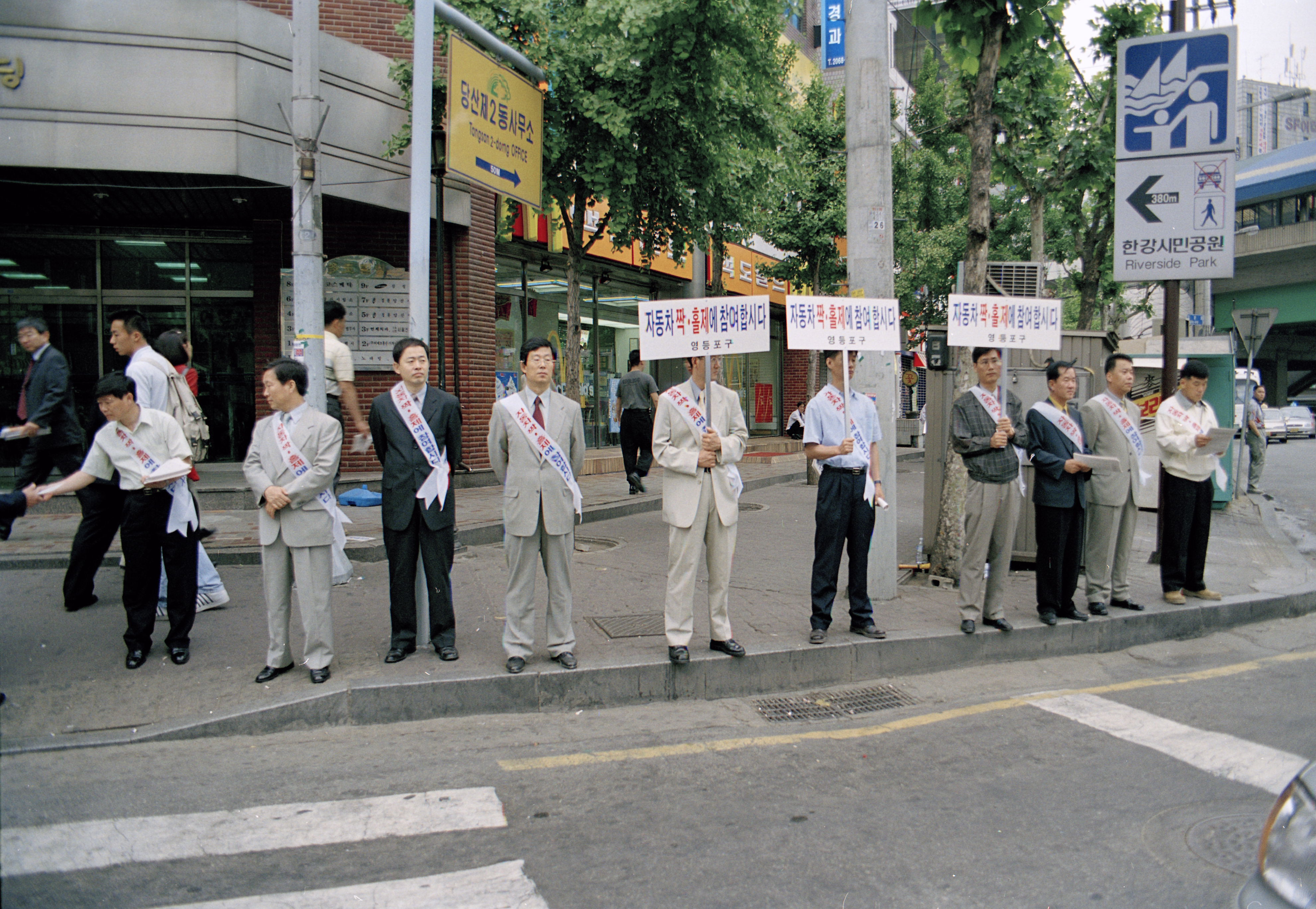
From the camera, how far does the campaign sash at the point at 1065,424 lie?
22.0ft

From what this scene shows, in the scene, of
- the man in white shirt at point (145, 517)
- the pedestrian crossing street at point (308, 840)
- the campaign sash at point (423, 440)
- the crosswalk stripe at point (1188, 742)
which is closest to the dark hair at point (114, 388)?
the man in white shirt at point (145, 517)

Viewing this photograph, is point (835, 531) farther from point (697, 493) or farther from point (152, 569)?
point (152, 569)

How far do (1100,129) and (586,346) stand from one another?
416 inches

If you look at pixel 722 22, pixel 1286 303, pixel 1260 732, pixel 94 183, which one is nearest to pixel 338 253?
pixel 94 183

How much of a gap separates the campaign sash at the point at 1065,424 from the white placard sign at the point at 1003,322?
48 centimetres

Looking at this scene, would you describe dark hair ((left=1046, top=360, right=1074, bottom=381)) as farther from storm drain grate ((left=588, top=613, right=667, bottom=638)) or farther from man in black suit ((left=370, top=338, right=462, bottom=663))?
man in black suit ((left=370, top=338, right=462, bottom=663))

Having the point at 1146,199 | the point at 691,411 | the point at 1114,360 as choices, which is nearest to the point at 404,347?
the point at 691,411

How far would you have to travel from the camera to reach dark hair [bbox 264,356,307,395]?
17.0ft

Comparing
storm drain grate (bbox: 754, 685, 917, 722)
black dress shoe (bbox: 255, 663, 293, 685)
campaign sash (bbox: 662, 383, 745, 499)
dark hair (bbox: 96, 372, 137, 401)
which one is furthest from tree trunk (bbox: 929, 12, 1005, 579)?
dark hair (bbox: 96, 372, 137, 401)

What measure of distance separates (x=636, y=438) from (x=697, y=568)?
741cm

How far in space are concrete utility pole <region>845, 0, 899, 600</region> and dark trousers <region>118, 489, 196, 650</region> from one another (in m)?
4.78

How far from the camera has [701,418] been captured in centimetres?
555

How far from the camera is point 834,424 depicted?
20.0 feet

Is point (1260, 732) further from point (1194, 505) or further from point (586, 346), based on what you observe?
point (586, 346)
